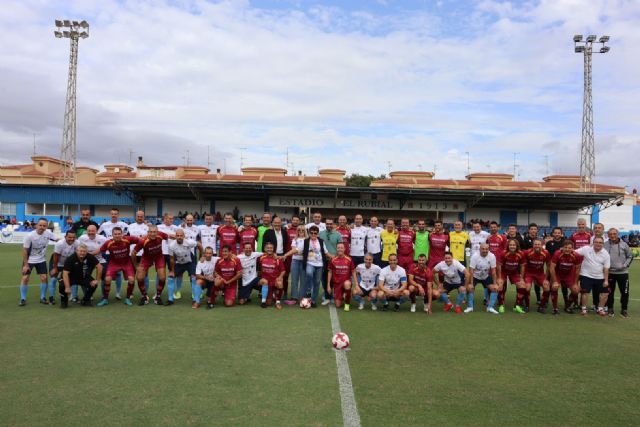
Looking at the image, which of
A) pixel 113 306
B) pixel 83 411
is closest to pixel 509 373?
pixel 83 411

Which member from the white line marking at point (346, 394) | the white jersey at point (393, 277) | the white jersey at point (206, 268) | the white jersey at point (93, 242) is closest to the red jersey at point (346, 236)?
the white jersey at point (393, 277)

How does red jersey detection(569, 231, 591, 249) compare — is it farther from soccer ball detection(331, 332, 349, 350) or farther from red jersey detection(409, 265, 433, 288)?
soccer ball detection(331, 332, 349, 350)

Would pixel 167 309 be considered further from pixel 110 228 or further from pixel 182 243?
pixel 110 228

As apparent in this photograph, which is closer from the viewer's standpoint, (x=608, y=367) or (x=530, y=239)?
(x=608, y=367)

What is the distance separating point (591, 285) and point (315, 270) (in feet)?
16.0

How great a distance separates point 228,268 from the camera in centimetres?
809

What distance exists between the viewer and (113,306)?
25.4 ft

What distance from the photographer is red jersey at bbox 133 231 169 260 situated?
812 cm

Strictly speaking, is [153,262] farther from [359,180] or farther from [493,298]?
[359,180]

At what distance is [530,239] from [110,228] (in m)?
8.54

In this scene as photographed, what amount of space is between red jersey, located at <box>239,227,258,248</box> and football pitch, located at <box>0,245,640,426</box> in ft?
6.07

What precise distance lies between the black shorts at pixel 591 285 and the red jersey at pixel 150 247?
7.59m

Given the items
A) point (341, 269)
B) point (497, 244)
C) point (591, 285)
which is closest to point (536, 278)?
point (591, 285)

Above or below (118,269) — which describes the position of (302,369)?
below
